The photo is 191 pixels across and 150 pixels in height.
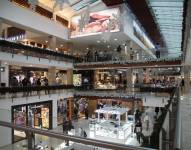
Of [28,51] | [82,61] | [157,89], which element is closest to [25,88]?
[28,51]

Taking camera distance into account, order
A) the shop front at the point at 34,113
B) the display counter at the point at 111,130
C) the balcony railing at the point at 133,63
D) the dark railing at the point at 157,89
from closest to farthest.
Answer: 1. the shop front at the point at 34,113
2. the display counter at the point at 111,130
3. the dark railing at the point at 157,89
4. the balcony railing at the point at 133,63

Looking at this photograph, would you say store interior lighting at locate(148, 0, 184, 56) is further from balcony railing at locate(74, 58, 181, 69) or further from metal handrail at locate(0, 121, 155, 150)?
metal handrail at locate(0, 121, 155, 150)

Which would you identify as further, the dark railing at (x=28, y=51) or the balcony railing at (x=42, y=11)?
the balcony railing at (x=42, y=11)

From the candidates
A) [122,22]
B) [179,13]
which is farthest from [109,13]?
[179,13]

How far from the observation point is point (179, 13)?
19.2m

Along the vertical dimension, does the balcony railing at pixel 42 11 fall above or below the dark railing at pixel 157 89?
above

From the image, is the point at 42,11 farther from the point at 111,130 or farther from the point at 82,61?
the point at 111,130

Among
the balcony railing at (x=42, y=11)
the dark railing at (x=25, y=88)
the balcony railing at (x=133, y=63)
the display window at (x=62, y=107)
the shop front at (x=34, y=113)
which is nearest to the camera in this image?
the dark railing at (x=25, y=88)

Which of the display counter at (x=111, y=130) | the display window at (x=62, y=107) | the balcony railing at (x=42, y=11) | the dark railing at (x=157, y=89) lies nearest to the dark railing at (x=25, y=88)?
the display window at (x=62, y=107)

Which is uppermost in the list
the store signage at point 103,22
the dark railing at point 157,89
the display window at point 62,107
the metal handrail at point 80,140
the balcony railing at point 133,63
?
the store signage at point 103,22

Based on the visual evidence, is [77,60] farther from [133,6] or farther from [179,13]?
[179,13]

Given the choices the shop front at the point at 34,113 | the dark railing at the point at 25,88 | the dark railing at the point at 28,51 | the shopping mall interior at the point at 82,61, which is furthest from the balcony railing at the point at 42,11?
the shop front at the point at 34,113

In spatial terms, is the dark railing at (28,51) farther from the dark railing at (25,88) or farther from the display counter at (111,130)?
the display counter at (111,130)

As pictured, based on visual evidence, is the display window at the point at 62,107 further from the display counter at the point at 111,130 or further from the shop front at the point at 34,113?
the display counter at the point at 111,130
